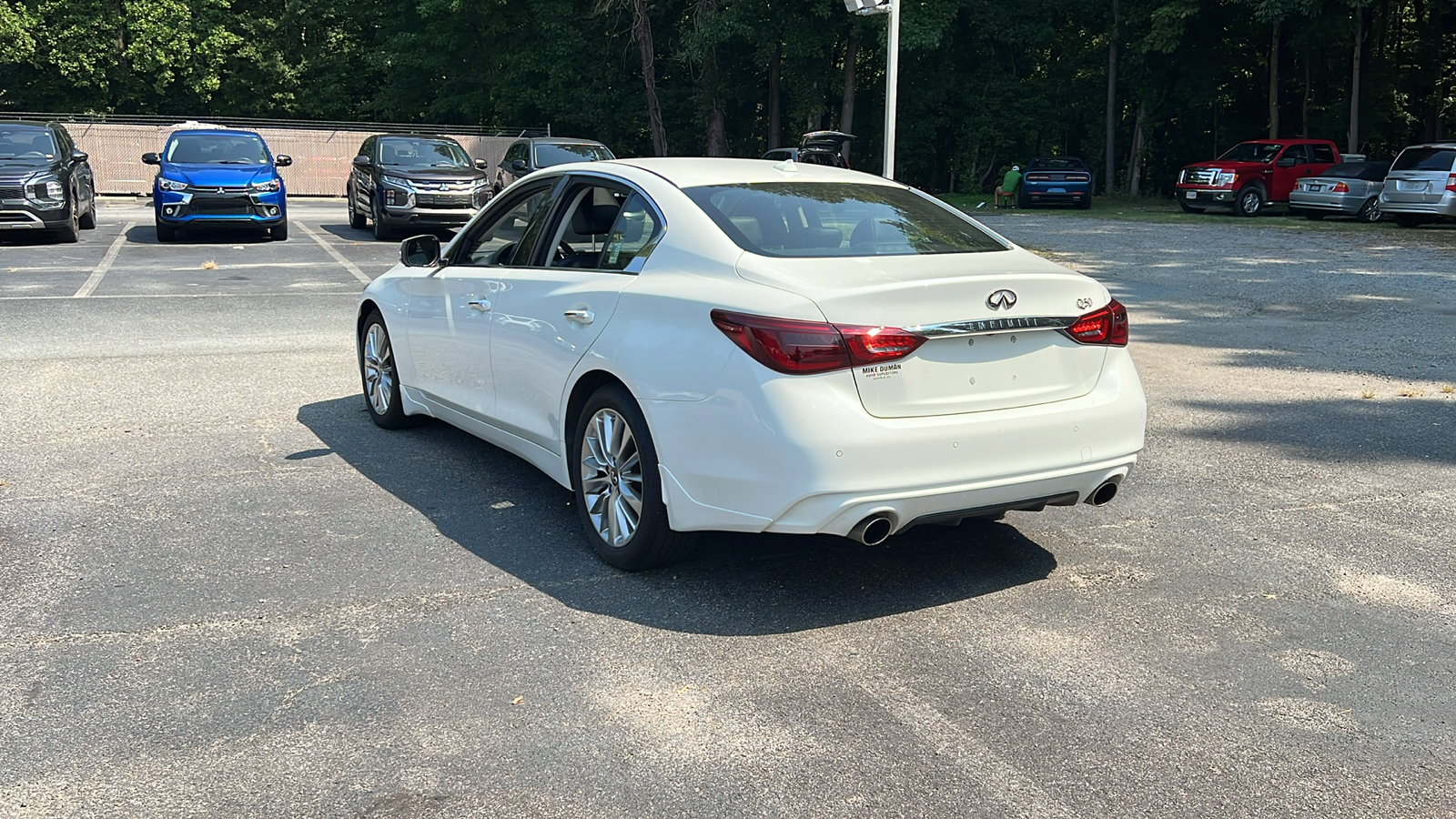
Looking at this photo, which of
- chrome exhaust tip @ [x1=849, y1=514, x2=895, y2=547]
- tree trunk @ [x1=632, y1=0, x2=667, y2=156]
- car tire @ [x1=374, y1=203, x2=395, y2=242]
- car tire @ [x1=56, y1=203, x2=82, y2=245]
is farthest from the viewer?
tree trunk @ [x1=632, y1=0, x2=667, y2=156]

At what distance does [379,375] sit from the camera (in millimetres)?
7270

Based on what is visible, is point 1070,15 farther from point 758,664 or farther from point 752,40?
point 758,664

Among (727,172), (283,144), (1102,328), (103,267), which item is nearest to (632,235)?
(727,172)

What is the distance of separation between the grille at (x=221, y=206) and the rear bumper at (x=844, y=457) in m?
16.8

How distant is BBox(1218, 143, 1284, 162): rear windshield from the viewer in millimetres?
30688

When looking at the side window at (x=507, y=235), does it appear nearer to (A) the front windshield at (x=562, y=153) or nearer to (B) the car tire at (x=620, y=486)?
(B) the car tire at (x=620, y=486)

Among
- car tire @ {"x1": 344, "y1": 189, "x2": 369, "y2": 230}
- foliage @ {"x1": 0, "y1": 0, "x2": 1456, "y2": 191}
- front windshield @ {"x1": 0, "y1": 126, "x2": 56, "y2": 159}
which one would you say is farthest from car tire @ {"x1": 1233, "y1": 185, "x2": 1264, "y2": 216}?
front windshield @ {"x1": 0, "y1": 126, "x2": 56, "y2": 159}

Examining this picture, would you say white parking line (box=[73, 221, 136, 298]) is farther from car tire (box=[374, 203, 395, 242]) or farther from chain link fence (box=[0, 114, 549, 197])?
chain link fence (box=[0, 114, 549, 197])

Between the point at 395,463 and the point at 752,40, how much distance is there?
35.5 meters

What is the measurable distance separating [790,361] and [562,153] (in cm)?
1790

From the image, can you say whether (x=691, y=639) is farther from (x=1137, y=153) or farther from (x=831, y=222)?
(x=1137, y=153)

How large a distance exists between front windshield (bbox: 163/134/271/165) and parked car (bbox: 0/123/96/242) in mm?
1515

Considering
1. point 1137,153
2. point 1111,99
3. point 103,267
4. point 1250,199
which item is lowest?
point 103,267

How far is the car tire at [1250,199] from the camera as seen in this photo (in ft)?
99.7
